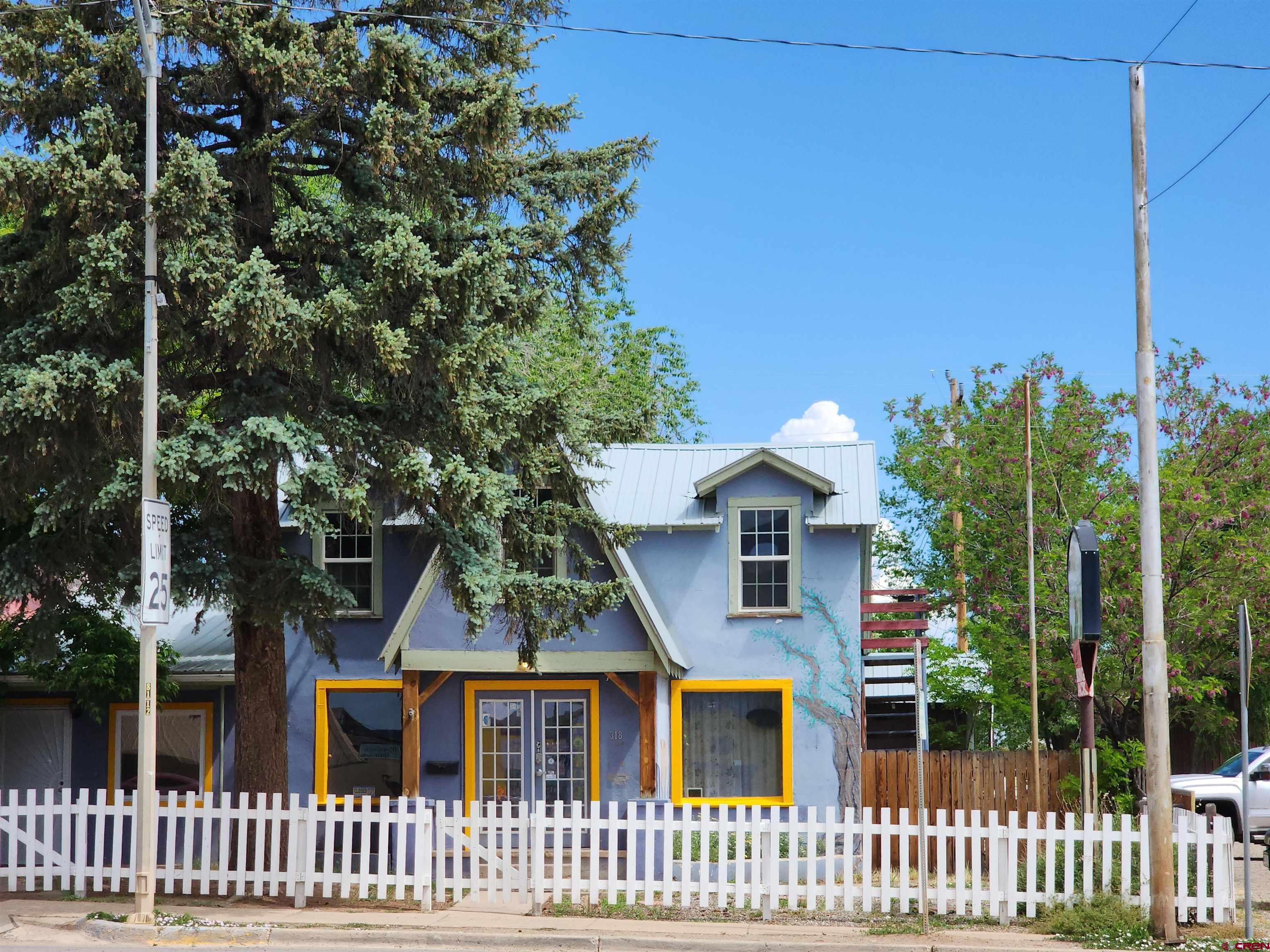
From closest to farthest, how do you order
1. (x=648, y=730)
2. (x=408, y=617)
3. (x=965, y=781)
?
(x=965, y=781), (x=408, y=617), (x=648, y=730)

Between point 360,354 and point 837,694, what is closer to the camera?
point 360,354

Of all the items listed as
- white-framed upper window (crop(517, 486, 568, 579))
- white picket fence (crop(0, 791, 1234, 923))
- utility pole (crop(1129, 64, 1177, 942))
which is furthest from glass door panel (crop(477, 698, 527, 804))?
utility pole (crop(1129, 64, 1177, 942))

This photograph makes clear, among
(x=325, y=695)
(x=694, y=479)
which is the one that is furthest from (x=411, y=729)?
(x=694, y=479)

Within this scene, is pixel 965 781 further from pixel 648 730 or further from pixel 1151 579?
pixel 1151 579

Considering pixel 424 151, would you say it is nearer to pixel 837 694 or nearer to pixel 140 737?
pixel 140 737

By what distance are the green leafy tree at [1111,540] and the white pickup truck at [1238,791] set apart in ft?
4.90

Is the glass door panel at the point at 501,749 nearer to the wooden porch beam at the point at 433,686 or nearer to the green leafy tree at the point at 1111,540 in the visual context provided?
the wooden porch beam at the point at 433,686

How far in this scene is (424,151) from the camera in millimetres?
13352

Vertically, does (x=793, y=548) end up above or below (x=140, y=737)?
above

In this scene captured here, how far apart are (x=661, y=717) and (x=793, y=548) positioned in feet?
10.8

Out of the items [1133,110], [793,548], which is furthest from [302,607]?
[1133,110]

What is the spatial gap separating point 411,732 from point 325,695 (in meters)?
A: 1.70

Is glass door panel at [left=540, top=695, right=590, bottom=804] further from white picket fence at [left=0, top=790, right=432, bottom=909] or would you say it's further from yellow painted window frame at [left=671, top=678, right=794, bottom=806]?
white picket fence at [left=0, top=790, right=432, bottom=909]

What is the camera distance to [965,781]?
17438mm
